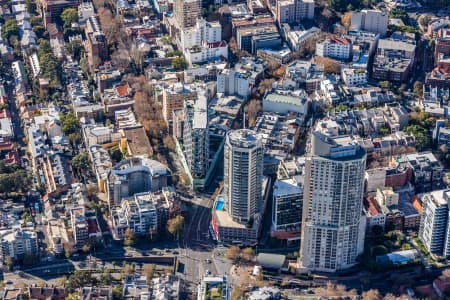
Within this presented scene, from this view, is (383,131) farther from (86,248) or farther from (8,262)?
(8,262)

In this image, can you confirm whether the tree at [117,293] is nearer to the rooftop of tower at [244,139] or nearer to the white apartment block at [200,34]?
Answer: the rooftop of tower at [244,139]

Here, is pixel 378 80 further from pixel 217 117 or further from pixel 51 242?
pixel 51 242

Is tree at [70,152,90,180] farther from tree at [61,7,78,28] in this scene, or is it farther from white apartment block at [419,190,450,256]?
white apartment block at [419,190,450,256]

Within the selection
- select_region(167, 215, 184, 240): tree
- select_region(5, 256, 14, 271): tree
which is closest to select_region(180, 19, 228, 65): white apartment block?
select_region(167, 215, 184, 240): tree

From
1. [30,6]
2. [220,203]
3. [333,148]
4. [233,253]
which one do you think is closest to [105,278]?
[233,253]

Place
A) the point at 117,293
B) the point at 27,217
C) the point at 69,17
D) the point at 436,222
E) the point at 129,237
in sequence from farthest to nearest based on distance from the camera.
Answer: the point at 69,17 < the point at 27,217 < the point at 129,237 < the point at 436,222 < the point at 117,293

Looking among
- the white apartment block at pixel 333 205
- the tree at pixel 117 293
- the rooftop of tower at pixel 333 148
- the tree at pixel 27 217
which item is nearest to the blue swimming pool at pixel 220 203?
the white apartment block at pixel 333 205
